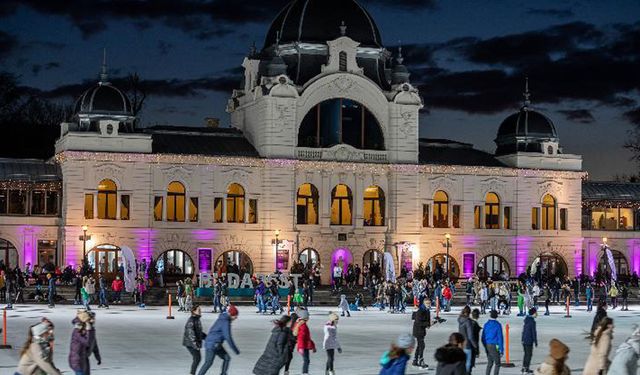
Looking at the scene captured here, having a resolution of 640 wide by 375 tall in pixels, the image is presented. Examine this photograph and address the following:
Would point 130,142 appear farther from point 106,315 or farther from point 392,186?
point 106,315

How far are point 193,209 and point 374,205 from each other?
37.0 feet

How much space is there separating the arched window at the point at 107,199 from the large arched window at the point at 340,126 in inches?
462

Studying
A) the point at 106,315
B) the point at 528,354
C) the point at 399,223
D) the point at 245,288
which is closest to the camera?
the point at 528,354

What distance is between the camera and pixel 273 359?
24984 millimetres

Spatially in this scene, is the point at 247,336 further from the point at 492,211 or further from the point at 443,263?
the point at 492,211

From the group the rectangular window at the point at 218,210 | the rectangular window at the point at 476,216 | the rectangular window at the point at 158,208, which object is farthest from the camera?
the rectangular window at the point at 476,216

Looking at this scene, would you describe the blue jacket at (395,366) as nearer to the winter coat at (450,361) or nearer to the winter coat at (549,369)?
the winter coat at (450,361)

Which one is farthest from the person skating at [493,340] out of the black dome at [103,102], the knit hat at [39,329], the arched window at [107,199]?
the black dome at [103,102]

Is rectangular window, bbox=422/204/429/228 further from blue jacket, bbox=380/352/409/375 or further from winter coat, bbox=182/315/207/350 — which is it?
blue jacket, bbox=380/352/409/375

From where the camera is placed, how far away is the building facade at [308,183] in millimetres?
77125

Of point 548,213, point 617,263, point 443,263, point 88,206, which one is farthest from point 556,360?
point 617,263

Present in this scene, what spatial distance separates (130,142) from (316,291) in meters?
13.7

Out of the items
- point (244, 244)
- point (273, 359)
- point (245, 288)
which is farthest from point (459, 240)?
point (273, 359)

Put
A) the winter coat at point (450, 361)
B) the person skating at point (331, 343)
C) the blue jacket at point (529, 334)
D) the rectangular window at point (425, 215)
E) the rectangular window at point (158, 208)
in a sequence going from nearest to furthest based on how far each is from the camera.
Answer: the winter coat at point (450, 361), the person skating at point (331, 343), the blue jacket at point (529, 334), the rectangular window at point (158, 208), the rectangular window at point (425, 215)
